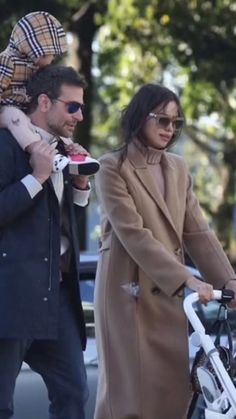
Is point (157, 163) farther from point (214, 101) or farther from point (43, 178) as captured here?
point (214, 101)

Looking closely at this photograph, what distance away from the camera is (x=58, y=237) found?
438 cm

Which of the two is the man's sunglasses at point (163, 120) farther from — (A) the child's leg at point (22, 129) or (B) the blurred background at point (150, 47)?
(B) the blurred background at point (150, 47)

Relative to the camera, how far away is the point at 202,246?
205 inches

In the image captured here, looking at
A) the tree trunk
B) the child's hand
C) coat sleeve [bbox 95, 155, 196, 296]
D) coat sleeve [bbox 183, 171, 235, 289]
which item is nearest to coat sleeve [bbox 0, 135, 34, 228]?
the child's hand

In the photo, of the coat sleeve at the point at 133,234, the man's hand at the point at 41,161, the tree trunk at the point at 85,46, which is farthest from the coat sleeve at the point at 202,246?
the tree trunk at the point at 85,46

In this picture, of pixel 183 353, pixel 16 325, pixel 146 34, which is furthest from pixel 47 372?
pixel 146 34

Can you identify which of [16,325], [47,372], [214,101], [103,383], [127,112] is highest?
[127,112]

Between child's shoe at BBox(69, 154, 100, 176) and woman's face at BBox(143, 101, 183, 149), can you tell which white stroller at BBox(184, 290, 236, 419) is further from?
woman's face at BBox(143, 101, 183, 149)

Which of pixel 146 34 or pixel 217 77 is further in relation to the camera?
pixel 146 34

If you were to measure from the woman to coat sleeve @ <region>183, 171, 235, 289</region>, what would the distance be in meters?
0.09

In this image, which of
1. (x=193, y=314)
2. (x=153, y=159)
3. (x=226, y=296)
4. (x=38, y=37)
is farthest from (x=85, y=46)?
(x=193, y=314)

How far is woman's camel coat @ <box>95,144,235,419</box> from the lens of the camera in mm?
4980

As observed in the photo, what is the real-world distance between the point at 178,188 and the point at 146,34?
1288 cm

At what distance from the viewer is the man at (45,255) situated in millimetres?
4258
